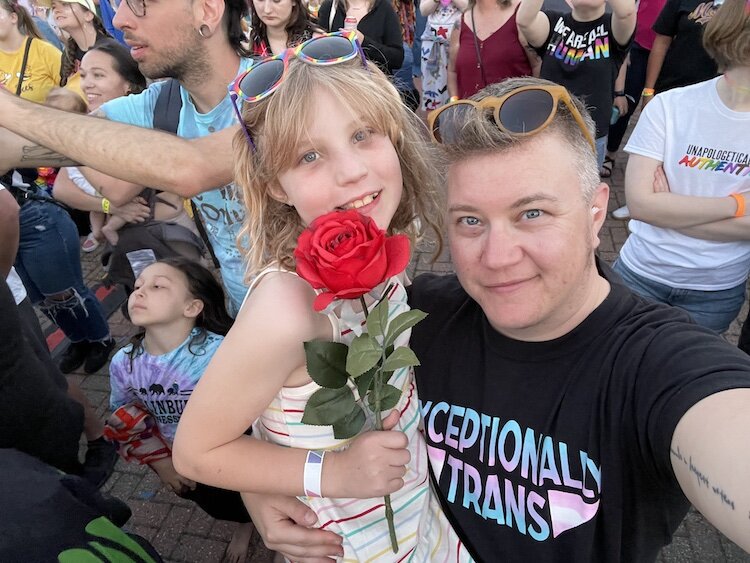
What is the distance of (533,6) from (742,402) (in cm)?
409

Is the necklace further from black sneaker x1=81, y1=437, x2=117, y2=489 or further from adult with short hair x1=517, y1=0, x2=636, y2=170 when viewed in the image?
black sneaker x1=81, y1=437, x2=117, y2=489

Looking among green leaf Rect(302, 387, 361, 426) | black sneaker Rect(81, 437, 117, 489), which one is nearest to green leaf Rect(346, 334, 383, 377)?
green leaf Rect(302, 387, 361, 426)

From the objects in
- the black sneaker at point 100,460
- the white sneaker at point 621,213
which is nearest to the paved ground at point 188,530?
the black sneaker at point 100,460

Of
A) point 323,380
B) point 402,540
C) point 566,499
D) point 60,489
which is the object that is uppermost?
point 323,380

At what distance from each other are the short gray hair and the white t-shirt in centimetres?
122

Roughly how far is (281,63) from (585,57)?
146 inches

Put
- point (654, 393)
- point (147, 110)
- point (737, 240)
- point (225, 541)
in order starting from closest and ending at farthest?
point (654, 393) < point (737, 240) < point (147, 110) < point (225, 541)

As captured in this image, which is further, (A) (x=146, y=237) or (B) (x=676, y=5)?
(B) (x=676, y=5)

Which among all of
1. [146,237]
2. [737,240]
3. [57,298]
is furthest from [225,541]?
[737,240]

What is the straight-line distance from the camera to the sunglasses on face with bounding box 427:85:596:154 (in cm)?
136

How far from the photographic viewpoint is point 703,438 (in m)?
1.05

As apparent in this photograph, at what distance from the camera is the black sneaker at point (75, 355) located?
14.2ft

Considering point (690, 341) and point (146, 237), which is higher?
point (690, 341)

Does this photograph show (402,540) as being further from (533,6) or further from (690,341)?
(533,6)
